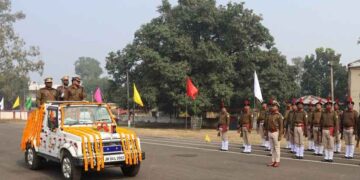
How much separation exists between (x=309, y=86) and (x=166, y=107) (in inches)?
1723

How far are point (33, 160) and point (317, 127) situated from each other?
9788mm

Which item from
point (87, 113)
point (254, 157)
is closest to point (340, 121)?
point (254, 157)

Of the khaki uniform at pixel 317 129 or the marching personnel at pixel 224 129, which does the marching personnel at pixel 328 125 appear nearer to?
the khaki uniform at pixel 317 129

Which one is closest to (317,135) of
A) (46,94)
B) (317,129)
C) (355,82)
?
(317,129)

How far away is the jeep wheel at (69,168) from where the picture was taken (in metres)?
10.5

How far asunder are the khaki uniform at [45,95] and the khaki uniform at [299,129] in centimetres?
833

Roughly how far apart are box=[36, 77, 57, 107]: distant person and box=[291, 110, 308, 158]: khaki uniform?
27.3 ft

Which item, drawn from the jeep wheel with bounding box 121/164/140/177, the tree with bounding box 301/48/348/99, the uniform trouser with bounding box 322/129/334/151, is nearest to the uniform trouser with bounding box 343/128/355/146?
the uniform trouser with bounding box 322/129/334/151

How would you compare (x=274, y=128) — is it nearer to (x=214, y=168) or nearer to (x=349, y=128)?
(x=214, y=168)

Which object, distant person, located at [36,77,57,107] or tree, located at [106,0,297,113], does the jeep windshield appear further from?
tree, located at [106,0,297,113]

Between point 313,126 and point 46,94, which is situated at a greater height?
point 46,94

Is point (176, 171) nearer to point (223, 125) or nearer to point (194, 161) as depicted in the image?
point (194, 161)

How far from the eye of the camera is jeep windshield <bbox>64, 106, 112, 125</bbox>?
11812 millimetres

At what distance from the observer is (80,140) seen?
34.5 feet
